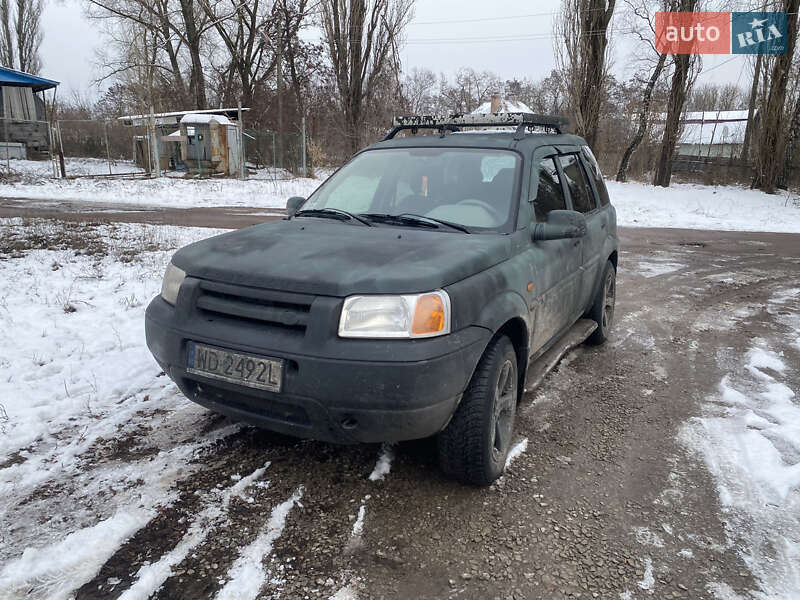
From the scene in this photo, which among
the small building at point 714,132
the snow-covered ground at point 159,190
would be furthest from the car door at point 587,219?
the small building at point 714,132

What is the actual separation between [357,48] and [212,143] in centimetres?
741

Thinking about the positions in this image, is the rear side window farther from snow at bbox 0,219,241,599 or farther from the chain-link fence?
the chain-link fence

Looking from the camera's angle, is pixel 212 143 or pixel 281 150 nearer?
pixel 212 143

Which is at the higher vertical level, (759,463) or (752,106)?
(752,106)

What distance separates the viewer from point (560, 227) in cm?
334

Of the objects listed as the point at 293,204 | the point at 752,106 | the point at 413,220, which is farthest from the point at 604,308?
the point at 752,106

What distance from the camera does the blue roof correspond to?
→ 27.6 m

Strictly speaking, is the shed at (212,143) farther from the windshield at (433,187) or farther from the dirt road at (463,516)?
the dirt road at (463,516)

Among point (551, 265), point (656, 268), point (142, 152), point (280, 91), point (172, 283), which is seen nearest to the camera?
point (172, 283)

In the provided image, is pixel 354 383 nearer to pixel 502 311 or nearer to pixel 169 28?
pixel 502 311

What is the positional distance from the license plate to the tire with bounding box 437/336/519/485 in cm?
87

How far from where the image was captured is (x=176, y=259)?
9.89 ft

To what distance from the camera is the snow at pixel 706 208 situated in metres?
15.3

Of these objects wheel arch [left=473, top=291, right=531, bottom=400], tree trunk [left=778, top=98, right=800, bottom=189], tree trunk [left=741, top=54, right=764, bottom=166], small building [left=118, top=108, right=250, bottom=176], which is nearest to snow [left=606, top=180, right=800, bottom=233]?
tree trunk [left=778, top=98, right=800, bottom=189]
